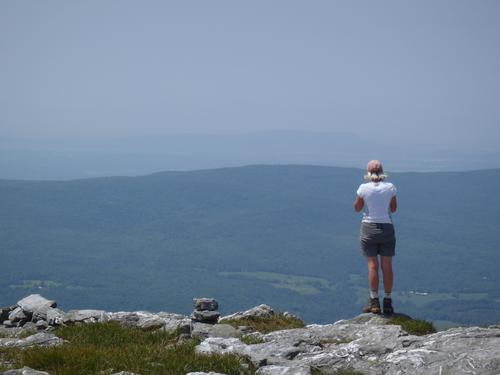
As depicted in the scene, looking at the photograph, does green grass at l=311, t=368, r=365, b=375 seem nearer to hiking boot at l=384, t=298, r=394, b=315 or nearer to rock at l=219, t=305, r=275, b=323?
hiking boot at l=384, t=298, r=394, b=315

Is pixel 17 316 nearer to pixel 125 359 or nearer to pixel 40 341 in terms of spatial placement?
pixel 40 341

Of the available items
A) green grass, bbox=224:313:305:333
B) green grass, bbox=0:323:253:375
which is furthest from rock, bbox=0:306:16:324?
green grass, bbox=0:323:253:375

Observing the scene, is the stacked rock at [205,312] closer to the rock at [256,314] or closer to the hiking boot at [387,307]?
the rock at [256,314]

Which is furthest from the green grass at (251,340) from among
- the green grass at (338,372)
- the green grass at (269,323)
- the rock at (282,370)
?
the rock at (282,370)

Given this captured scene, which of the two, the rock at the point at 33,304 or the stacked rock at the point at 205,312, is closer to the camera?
the stacked rock at the point at 205,312

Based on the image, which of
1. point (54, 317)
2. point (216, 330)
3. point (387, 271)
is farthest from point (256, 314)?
point (54, 317)

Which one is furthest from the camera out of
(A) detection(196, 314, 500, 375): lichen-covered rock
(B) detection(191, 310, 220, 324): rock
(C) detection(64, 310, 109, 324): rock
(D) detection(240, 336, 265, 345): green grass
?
(B) detection(191, 310, 220, 324): rock

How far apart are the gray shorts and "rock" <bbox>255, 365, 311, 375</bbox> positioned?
6.37 m

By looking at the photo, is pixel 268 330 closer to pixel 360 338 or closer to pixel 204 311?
pixel 204 311

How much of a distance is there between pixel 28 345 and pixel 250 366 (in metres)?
4.71

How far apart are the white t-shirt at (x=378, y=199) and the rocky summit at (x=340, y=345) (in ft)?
7.97

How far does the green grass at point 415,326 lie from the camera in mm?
13281

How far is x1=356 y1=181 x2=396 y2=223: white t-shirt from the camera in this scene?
15.1 metres

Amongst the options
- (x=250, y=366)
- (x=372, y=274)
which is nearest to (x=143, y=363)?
(x=250, y=366)
